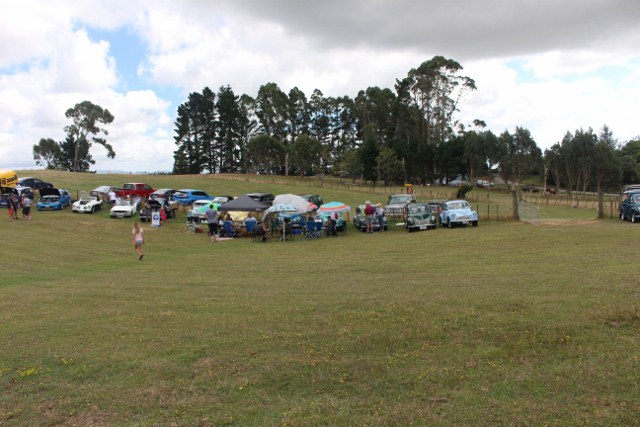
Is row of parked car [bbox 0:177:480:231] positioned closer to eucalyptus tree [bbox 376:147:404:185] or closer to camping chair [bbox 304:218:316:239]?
camping chair [bbox 304:218:316:239]

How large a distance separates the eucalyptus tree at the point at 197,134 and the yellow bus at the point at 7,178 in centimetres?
6688

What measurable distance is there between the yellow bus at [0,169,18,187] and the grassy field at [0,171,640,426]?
82.9 ft

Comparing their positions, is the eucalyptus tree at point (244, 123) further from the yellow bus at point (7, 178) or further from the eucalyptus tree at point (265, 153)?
the yellow bus at point (7, 178)

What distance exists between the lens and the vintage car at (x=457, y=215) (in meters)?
26.4

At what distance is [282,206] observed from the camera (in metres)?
27.6

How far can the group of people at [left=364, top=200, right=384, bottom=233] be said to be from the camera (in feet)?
90.8

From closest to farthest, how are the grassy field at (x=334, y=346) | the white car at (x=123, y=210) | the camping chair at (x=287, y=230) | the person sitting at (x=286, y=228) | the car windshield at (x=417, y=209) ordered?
the grassy field at (x=334, y=346) < the camping chair at (x=287, y=230) < the person sitting at (x=286, y=228) < the car windshield at (x=417, y=209) < the white car at (x=123, y=210)

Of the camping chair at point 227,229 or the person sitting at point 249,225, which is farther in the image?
the camping chair at point 227,229

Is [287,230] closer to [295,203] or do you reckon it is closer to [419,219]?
[295,203]

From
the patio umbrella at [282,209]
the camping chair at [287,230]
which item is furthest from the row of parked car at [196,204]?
the camping chair at [287,230]

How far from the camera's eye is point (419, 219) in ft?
86.9

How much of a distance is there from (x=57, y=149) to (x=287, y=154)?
57.1 meters

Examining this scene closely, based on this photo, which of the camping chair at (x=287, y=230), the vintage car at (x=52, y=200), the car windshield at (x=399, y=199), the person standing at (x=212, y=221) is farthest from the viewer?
the vintage car at (x=52, y=200)

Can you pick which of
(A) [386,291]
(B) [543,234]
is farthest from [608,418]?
(B) [543,234]
